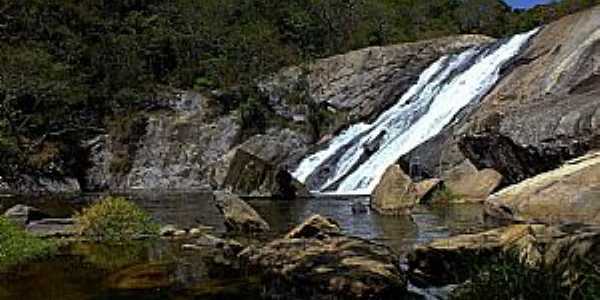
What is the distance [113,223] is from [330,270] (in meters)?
9.91

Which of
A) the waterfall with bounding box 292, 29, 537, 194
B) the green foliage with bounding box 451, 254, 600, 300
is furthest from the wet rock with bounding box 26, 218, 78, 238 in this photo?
the waterfall with bounding box 292, 29, 537, 194

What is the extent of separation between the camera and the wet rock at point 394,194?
91.4ft

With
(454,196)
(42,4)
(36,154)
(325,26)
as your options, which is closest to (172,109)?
(36,154)

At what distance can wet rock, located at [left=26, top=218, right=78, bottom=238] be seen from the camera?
68.7 ft

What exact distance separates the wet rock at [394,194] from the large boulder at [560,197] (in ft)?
18.8

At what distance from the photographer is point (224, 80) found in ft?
212

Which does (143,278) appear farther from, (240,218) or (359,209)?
(359,209)

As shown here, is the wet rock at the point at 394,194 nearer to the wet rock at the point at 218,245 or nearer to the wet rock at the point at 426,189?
the wet rock at the point at 426,189

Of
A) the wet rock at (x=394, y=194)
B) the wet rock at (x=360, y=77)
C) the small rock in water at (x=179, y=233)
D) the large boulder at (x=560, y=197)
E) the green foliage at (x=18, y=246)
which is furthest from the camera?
the wet rock at (x=360, y=77)

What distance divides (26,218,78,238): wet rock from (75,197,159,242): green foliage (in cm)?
38

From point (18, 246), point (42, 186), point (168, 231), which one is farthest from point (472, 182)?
point (42, 186)

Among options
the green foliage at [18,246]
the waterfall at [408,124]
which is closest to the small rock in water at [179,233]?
the green foliage at [18,246]

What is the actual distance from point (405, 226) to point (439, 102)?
75.5 ft

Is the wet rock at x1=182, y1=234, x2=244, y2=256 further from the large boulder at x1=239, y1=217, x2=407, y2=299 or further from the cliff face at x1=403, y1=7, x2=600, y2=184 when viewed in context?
the cliff face at x1=403, y1=7, x2=600, y2=184
